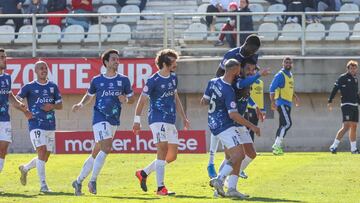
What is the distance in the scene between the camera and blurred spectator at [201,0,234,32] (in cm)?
3005

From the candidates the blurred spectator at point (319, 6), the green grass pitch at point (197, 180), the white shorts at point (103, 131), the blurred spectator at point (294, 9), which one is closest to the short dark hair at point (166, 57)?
the white shorts at point (103, 131)

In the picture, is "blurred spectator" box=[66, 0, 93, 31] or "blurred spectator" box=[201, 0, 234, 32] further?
"blurred spectator" box=[66, 0, 93, 31]

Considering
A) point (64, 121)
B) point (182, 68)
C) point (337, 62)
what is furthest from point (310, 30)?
point (64, 121)

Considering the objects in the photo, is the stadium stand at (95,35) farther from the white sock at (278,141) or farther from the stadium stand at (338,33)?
the white sock at (278,141)

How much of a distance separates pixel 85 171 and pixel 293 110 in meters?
12.4

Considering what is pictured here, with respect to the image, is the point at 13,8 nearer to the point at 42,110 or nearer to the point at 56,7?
the point at 56,7

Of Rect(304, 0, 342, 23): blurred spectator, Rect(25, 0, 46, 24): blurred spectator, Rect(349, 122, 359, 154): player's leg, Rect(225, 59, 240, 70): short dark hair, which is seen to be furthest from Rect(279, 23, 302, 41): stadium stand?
Rect(225, 59, 240, 70): short dark hair

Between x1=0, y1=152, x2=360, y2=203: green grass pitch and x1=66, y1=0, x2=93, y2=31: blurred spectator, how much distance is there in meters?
6.57

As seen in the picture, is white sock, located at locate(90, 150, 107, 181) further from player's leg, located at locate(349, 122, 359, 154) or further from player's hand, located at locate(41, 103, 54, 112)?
player's leg, located at locate(349, 122, 359, 154)

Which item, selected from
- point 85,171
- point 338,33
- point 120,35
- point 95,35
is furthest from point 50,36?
point 85,171

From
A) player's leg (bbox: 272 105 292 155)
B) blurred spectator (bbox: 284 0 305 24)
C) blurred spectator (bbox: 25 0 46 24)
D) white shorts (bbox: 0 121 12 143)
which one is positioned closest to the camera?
white shorts (bbox: 0 121 12 143)

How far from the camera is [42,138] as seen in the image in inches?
727

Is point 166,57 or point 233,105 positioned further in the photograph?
point 166,57

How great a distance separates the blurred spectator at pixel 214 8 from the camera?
98.6 ft
